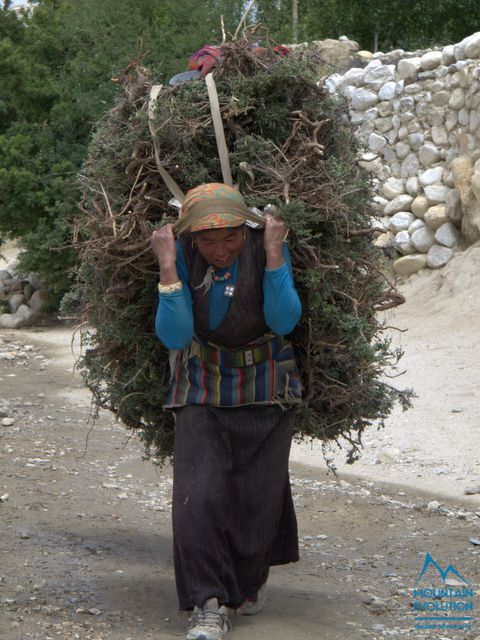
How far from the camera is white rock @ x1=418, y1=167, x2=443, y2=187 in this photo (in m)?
11.8

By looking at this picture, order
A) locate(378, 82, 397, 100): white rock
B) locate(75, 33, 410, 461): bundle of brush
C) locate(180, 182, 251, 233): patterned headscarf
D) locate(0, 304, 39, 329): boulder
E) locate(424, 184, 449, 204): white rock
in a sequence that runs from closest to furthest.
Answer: locate(180, 182, 251, 233): patterned headscarf → locate(75, 33, 410, 461): bundle of brush → locate(424, 184, 449, 204): white rock → locate(378, 82, 397, 100): white rock → locate(0, 304, 39, 329): boulder

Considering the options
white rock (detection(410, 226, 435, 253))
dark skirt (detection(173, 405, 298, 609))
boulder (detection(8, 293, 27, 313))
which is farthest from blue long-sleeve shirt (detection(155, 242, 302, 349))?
boulder (detection(8, 293, 27, 313))

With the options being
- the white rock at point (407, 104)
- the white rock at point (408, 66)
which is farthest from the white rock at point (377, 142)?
the white rock at point (408, 66)

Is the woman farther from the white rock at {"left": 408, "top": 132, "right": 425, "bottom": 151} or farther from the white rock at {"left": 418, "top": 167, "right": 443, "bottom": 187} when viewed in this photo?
the white rock at {"left": 408, "top": 132, "right": 425, "bottom": 151}

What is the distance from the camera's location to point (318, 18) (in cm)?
1906

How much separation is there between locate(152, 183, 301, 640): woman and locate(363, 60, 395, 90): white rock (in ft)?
32.3

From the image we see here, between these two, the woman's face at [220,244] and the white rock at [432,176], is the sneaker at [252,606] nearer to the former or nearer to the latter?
the woman's face at [220,244]

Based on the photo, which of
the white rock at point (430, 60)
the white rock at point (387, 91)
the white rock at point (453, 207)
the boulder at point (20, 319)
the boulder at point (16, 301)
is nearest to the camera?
the white rock at point (453, 207)

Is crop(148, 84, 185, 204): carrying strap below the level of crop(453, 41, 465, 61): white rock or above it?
below

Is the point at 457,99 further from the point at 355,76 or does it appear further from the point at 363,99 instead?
the point at 355,76

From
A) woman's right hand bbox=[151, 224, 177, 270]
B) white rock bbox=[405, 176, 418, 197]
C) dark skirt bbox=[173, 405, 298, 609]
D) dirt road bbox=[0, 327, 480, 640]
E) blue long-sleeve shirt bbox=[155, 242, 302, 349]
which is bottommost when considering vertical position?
dirt road bbox=[0, 327, 480, 640]

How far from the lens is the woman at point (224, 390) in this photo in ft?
11.0

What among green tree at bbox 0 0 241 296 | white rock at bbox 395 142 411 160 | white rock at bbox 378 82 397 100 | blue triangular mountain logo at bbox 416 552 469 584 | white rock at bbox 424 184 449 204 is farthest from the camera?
green tree at bbox 0 0 241 296

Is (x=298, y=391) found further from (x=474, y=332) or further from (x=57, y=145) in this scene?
(x=57, y=145)
